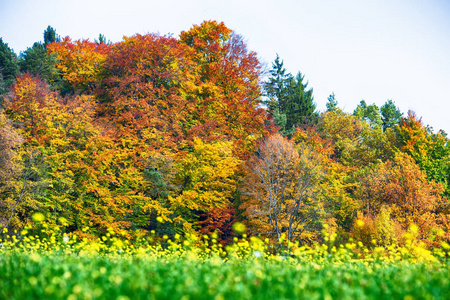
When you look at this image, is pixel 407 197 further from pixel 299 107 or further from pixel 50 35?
pixel 50 35

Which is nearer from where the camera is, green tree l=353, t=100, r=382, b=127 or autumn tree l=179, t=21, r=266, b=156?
autumn tree l=179, t=21, r=266, b=156

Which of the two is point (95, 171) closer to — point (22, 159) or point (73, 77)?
point (22, 159)

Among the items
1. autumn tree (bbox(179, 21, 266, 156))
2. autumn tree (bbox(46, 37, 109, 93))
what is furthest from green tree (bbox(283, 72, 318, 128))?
autumn tree (bbox(46, 37, 109, 93))

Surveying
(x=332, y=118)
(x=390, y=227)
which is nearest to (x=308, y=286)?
(x=390, y=227)

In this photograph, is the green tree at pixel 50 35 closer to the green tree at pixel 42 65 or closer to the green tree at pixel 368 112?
the green tree at pixel 42 65

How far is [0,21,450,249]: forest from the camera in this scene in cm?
1673

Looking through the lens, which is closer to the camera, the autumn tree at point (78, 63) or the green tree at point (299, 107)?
the autumn tree at point (78, 63)

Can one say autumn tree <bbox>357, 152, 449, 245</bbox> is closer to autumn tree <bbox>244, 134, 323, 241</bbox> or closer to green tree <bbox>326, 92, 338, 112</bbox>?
autumn tree <bbox>244, 134, 323, 241</bbox>

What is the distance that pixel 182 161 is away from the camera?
19.0 meters

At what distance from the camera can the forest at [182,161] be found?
1673 cm

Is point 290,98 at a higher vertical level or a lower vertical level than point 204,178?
higher

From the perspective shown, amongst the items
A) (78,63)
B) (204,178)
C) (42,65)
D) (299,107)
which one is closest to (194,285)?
(204,178)

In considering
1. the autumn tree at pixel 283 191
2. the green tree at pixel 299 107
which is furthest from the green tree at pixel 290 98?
the autumn tree at pixel 283 191

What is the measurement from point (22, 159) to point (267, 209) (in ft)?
39.5
